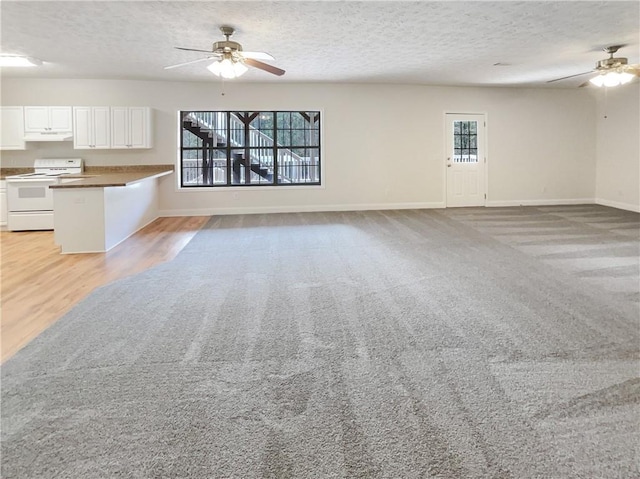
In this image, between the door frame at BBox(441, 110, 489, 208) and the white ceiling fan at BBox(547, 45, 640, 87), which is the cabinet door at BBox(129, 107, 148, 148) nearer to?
the door frame at BBox(441, 110, 489, 208)

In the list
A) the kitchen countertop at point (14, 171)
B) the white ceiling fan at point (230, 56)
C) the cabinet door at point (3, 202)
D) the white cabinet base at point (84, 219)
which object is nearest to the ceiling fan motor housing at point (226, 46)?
the white ceiling fan at point (230, 56)

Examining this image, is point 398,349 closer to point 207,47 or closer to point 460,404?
point 460,404

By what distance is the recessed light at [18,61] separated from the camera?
19.4 ft

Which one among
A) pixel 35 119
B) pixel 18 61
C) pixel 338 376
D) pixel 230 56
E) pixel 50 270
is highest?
pixel 18 61

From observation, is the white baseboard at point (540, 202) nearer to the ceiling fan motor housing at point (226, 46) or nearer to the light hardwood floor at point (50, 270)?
the light hardwood floor at point (50, 270)

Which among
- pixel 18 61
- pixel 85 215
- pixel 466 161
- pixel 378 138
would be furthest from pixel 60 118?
pixel 466 161

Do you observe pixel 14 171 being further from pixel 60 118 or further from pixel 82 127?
pixel 82 127

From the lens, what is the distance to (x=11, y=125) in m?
7.27

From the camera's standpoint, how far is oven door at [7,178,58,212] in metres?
6.80

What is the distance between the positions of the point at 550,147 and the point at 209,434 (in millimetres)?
9789

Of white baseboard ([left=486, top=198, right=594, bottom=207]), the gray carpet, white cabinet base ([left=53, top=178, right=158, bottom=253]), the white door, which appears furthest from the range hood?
white baseboard ([left=486, top=198, right=594, bottom=207])

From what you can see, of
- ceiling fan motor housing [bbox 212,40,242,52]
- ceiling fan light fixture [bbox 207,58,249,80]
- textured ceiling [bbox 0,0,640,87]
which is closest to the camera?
textured ceiling [bbox 0,0,640,87]

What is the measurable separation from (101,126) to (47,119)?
0.86m

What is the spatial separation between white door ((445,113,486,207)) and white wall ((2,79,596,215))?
7.1 inches
